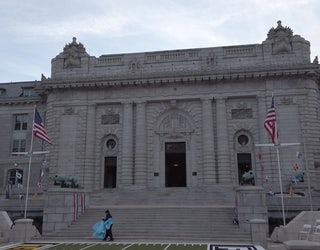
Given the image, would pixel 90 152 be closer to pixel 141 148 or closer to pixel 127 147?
pixel 127 147

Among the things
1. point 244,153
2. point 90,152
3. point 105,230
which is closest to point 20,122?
point 90,152

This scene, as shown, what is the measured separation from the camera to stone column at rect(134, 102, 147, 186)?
39.2 meters

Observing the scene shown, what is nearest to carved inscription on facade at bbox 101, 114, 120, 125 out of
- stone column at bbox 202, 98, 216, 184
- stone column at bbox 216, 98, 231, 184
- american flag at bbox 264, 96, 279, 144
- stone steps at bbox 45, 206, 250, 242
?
stone column at bbox 202, 98, 216, 184

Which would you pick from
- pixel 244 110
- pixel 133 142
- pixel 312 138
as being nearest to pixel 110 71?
pixel 133 142

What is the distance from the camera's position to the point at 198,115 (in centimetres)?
4066

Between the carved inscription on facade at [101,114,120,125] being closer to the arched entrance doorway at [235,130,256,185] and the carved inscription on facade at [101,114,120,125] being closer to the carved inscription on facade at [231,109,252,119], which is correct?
the carved inscription on facade at [231,109,252,119]

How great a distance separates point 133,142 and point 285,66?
62.2 feet

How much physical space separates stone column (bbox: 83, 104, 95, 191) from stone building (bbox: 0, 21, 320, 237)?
12 centimetres

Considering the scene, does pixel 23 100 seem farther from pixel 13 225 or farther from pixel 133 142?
pixel 13 225

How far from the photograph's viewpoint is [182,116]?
41.3 metres

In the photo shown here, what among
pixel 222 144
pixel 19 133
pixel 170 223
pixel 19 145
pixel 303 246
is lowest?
pixel 170 223

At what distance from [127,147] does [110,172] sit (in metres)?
3.99

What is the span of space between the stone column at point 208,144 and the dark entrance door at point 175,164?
9.32 ft

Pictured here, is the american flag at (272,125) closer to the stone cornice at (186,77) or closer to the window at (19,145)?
the stone cornice at (186,77)
